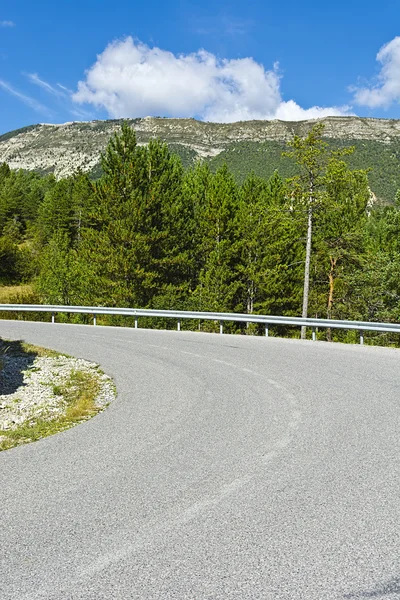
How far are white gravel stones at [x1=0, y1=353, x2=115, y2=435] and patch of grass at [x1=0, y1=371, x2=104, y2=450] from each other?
14 centimetres

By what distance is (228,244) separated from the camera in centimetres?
3850

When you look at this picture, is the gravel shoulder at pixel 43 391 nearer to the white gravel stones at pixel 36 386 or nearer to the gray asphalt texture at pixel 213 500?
the white gravel stones at pixel 36 386

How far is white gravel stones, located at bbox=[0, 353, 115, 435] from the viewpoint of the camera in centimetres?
905

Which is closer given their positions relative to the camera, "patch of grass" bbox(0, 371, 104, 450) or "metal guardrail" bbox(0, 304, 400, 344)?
"patch of grass" bbox(0, 371, 104, 450)

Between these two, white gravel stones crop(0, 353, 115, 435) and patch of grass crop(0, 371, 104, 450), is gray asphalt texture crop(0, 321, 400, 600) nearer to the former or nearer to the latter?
patch of grass crop(0, 371, 104, 450)

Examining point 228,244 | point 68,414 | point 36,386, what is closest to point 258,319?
point 36,386

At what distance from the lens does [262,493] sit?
4.83m

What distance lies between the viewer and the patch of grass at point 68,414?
23.9ft

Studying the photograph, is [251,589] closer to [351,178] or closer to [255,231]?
[351,178]

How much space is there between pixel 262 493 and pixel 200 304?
29.5m

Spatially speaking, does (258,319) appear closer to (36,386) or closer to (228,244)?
(36,386)

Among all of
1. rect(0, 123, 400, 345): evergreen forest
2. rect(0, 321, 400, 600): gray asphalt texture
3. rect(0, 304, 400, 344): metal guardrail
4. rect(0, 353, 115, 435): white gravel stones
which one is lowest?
rect(0, 353, 115, 435): white gravel stones

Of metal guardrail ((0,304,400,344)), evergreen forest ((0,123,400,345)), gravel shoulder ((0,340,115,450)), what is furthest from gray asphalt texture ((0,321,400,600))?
evergreen forest ((0,123,400,345))

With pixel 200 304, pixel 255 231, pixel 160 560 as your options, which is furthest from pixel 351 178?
pixel 160 560
